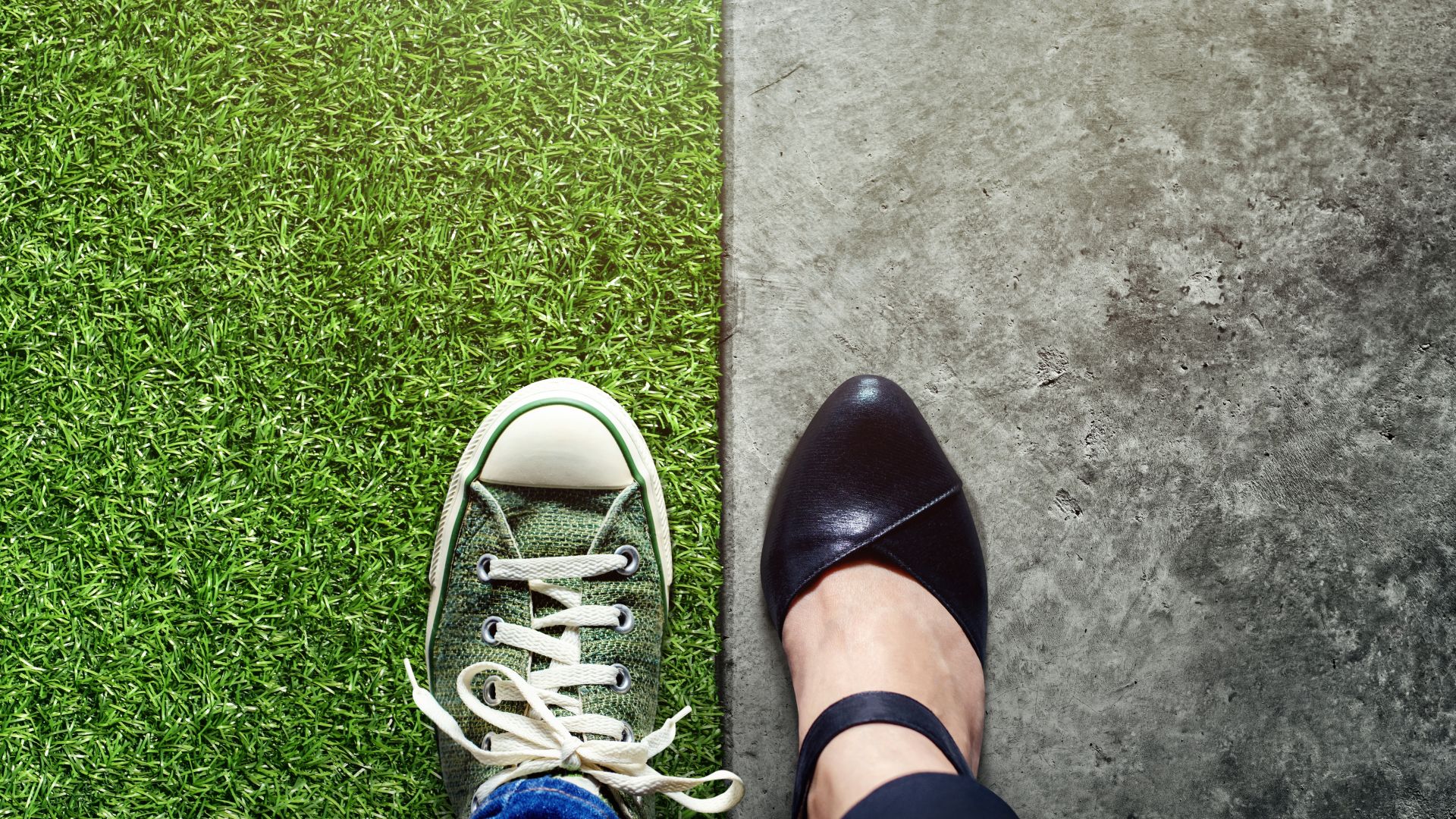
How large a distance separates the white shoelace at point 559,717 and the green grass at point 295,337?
0.39 feet

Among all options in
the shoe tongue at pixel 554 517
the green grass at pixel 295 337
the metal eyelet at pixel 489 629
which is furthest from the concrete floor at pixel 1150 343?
the metal eyelet at pixel 489 629

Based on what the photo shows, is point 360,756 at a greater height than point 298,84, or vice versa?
point 298,84

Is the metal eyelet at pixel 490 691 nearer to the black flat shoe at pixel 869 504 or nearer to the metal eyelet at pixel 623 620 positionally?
the metal eyelet at pixel 623 620

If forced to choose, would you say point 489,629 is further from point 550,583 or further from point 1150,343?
point 1150,343

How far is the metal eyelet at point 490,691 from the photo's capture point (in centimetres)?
142

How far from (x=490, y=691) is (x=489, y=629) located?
106 millimetres

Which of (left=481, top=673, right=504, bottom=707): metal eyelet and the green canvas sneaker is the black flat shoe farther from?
(left=481, top=673, right=504, bottom=707): metal eyelet

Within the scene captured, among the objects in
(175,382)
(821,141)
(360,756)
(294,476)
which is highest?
(821,141)

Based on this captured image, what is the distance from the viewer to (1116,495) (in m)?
Result: 1.51

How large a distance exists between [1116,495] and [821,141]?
86 cm

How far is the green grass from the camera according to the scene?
1.44 m

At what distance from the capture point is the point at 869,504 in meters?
1.46

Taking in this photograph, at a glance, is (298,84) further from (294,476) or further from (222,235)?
(294,476)

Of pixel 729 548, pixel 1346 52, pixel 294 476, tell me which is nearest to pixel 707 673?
pixel 729 548
